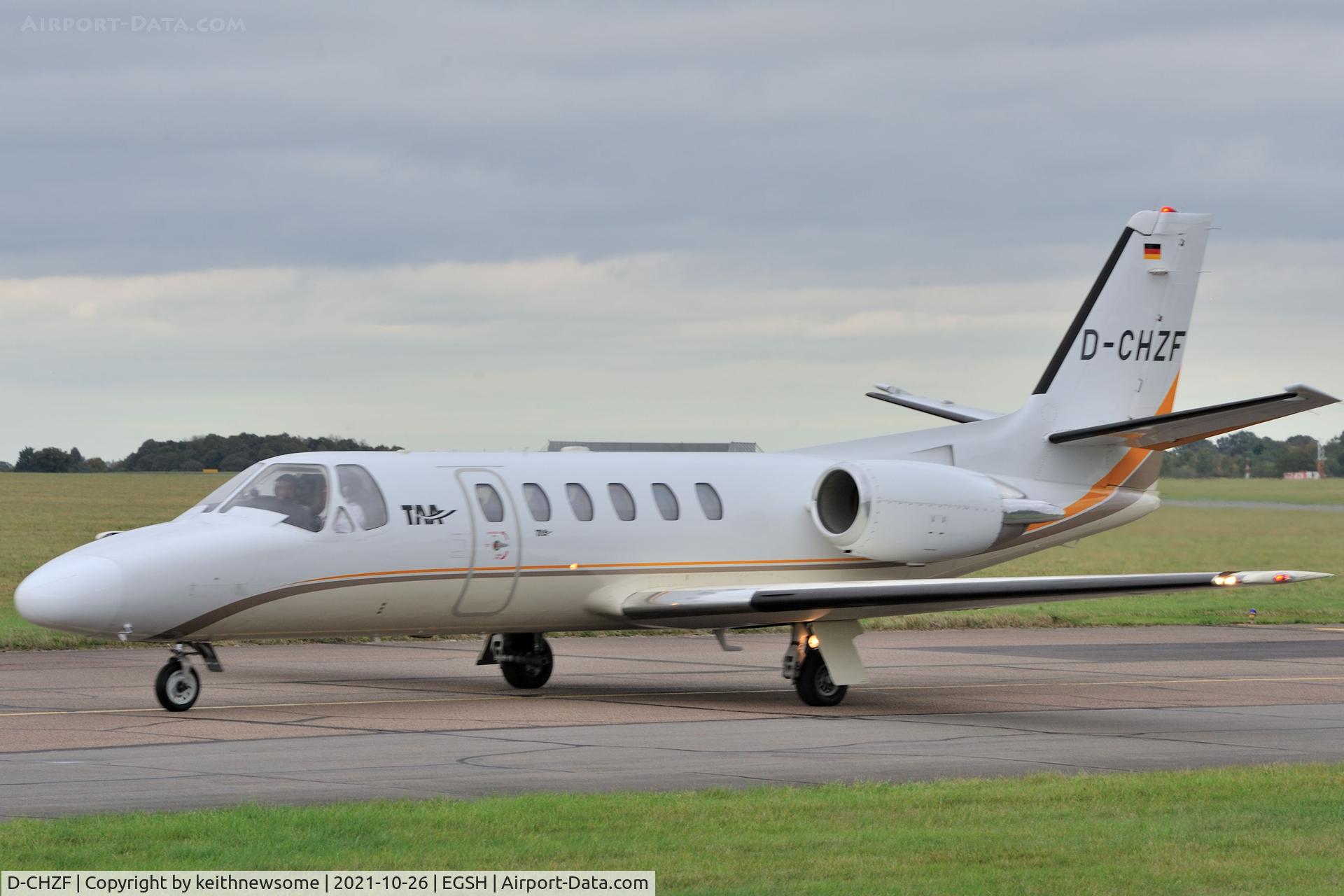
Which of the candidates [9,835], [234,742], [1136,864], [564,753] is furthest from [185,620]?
[1136,864]

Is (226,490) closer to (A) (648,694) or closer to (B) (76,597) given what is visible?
(B) (76,597)

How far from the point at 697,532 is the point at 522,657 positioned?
241cm

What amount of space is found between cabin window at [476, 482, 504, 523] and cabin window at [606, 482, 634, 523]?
1.45m

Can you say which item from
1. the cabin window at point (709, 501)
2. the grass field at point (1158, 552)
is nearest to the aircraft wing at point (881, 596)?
the cabin window at point (709, 501)

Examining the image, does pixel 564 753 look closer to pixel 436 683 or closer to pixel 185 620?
pixel 185 620

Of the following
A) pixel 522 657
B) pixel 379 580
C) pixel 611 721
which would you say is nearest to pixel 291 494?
pixel 379 580

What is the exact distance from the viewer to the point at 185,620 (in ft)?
51.8

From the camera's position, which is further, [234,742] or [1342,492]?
[1342,492]

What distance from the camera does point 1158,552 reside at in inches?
1940

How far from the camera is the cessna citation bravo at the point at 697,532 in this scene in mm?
16109

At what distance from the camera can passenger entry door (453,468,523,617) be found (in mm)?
17531

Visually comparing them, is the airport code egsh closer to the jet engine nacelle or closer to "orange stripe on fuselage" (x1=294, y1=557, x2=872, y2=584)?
"orange stripe on fuselage" (x1=294, y1=557, x2=872, y2=584)

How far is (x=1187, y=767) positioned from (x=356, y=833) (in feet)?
22.1

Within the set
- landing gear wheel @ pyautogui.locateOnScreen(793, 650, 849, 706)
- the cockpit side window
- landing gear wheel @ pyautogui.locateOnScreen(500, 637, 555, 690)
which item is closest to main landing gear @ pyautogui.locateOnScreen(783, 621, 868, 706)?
landing gear wheel @ pyautogui.locateOnScreen(793, 650, 849, 706)
